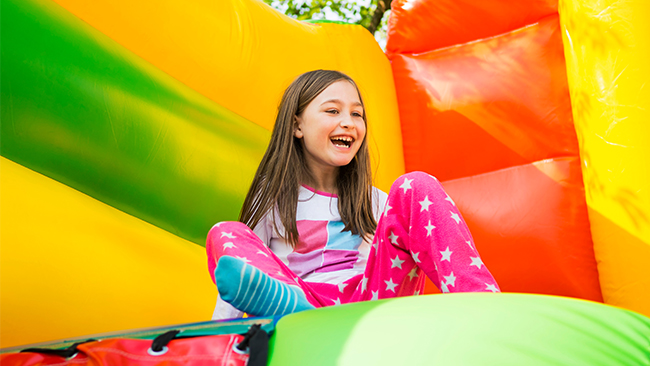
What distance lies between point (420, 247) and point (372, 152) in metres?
0.89

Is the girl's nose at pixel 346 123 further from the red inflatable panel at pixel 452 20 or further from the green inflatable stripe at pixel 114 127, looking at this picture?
the red inflatable panel at pixel 452 20

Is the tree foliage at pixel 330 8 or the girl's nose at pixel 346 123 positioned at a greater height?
the tree foliage at pixel 330 8

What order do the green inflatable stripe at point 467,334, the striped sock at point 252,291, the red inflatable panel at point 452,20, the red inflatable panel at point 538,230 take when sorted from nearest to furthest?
the green inflatable stripe at point 467,334
the striped sock at point 252,291
the red inflatable panel at point 538,230
the red inflatable panel at point 452,20

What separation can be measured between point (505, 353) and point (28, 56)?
104 cm

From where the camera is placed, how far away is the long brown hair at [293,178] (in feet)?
4.27

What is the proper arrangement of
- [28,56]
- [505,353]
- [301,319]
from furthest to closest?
[28,56], [301,319], [505,353]

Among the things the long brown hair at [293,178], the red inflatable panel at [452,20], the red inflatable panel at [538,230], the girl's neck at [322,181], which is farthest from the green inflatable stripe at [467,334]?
the red inflatable panel at [452,20]

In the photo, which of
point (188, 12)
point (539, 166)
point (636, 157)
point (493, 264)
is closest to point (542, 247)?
point (493, 264)

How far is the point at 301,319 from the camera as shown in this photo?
0.64 m

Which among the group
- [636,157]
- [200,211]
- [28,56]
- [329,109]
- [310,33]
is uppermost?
[310,33]

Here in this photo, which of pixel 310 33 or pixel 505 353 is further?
pixel 310 33

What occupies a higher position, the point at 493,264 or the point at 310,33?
the point at 310,33

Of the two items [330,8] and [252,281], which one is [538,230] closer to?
[252,281]

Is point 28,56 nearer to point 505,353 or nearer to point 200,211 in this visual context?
point 200,211
